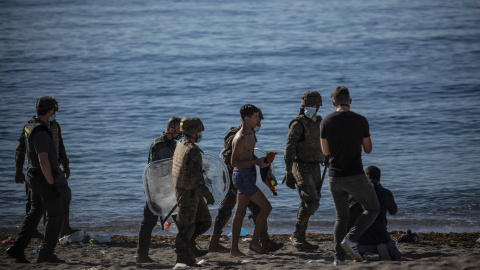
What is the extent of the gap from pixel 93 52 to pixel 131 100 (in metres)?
12.3

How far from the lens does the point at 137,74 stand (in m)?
34.8

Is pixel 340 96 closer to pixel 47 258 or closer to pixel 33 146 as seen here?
pixel 33 146

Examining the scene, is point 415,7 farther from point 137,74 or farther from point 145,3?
point 137,74

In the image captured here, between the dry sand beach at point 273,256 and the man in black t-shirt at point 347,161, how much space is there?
0.40m

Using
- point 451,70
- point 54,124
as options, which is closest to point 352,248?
point 54,124

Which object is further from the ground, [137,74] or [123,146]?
[137,74]

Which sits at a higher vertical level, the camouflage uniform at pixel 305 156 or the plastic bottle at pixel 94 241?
the camouflage uniform at pixel 305 156

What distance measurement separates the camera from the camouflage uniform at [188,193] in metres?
7.45

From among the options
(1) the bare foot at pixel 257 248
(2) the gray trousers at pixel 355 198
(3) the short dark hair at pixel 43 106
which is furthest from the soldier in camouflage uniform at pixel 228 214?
(3) the short dark hair at pixel 43 106

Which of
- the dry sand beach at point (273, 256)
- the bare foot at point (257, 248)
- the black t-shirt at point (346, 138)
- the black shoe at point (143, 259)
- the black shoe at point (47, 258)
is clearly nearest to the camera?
the dry sand beach at point (273, 256)

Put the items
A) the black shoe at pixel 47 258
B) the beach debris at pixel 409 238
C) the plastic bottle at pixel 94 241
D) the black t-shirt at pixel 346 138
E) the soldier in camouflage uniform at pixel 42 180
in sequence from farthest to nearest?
1. the plastic bottle at pixel 94 241
2. the beach debris at pixel 409 238
3. the black shoe at pixel 47 258
4. the soldier in camouflage uniform at pixel 42 180
5. the black t-shirt at pixel 346 138

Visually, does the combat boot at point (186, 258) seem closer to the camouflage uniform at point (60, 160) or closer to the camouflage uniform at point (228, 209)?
the camouflage uniform at point (228, 209)

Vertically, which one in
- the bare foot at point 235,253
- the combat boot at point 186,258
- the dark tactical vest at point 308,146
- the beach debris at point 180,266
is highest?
the dark tactical vest at point 308,146

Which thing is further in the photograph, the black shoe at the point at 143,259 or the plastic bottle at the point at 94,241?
the plastic bottle at the point at 94,241
